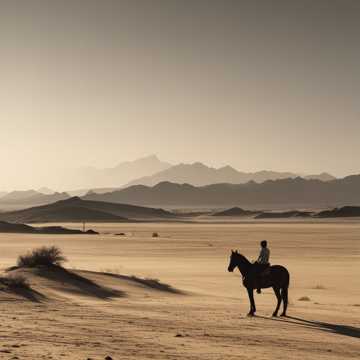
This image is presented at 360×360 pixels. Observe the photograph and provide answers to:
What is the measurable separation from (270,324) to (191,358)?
15.5ft

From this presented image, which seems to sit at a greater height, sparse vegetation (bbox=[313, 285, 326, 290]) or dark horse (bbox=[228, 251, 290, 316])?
dark horse (bbox=[228, 251, 290, 316])

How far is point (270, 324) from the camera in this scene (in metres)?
15.5

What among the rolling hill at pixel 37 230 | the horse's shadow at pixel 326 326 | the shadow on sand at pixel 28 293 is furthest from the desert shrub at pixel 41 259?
the rolling hill at pixel 37 230

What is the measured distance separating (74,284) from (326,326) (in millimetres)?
11195

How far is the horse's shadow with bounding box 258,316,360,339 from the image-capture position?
48.3 feet

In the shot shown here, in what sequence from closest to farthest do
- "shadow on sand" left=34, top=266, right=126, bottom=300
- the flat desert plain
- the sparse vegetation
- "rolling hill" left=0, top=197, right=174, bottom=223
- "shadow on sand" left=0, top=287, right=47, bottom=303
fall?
1. the flat desert plain
2. "shadow on sand" left=0, top=287, right=47, bottom=303
3. "shadow on sand" left=34, top=266, right=126, bottom=300
4. the sparse vegetation
5. "rolling hill" left=0, top=197, right=174, bottom=223

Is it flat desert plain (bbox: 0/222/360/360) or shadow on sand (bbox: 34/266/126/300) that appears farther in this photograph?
shadow on sand (bbox: 34/266/126/300)

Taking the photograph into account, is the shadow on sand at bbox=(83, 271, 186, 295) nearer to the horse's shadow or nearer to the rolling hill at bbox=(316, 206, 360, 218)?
the horse's shadow

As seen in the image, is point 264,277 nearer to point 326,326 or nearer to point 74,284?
point 326,326

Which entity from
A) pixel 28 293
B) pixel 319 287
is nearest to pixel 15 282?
pixel 28 293

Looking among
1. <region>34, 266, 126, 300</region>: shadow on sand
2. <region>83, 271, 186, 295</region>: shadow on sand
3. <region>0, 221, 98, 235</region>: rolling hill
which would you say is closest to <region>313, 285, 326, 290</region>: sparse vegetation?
<region>83, 271, 186, 295</region>: shadow on sand

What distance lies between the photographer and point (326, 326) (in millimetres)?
15594

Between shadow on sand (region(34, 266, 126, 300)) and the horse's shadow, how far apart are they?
780 centimetres

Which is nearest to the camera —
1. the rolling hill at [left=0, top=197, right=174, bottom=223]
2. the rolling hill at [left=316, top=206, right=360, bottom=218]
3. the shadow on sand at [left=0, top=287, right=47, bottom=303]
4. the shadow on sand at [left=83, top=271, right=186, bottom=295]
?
the shadow on sand at [left=0, top=287, right=47, bottom=303]
